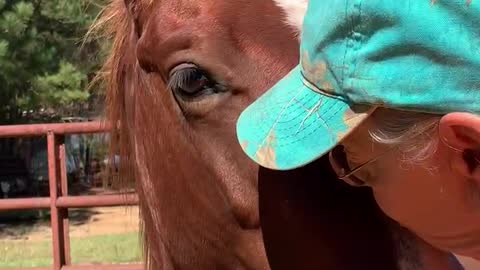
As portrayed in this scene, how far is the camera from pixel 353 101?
870 millimetres

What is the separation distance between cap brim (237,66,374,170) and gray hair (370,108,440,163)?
0.02 m

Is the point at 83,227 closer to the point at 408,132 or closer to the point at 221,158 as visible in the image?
the point at 221,158

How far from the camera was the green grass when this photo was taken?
7882 mm

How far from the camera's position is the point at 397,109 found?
2.73 ft

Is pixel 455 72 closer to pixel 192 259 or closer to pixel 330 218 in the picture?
pixel 330 218

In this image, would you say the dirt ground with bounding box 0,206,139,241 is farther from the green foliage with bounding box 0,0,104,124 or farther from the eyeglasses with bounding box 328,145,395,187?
the eyeglasses with bounding box 328,145,395,187

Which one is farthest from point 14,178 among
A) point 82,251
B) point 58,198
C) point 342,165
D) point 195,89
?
point 342,165

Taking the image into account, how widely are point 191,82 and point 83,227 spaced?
11481 millimetres

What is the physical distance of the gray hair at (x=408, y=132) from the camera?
0.83 meters

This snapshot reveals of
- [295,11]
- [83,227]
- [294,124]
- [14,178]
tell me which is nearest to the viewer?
[294,124]

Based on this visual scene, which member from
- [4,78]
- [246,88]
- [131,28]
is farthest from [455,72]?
[4,78]

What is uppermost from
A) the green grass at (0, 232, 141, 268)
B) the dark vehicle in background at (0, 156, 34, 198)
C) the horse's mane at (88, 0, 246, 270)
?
the horse's mane at (88, 0, 246, 270)

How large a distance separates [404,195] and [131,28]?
2.97 ft

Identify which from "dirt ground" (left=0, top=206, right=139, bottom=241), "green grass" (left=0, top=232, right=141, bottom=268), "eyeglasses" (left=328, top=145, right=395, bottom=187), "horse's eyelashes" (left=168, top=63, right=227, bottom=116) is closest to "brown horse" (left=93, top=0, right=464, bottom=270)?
"horse's eyelashes" (left=168, top=63, right=227, bottom=116)
